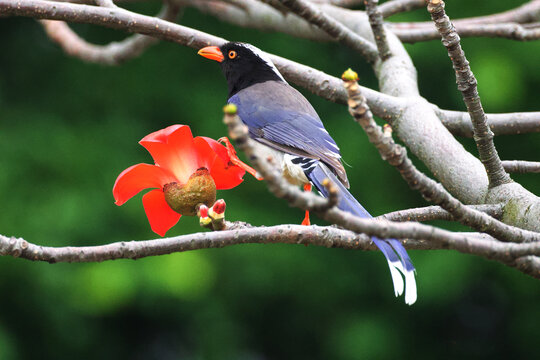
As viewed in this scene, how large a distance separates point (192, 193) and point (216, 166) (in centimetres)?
16

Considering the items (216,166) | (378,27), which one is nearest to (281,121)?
(378,27)

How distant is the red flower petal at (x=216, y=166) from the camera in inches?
84.8

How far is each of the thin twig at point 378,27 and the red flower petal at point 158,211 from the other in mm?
1146

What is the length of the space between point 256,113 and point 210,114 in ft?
8.74

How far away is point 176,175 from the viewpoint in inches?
84.0

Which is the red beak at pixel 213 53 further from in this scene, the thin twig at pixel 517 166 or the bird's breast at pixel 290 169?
the thin twig at pixel 517 166

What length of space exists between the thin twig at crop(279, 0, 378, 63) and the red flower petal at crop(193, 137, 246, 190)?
0.70 m

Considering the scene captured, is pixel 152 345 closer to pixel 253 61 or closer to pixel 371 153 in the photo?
pixel 371 153

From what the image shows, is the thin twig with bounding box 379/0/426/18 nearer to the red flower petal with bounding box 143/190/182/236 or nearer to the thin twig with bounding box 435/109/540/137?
the thin twig with bounding box 435/109/540/137

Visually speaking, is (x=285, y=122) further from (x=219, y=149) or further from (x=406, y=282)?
(x=406, y=282)

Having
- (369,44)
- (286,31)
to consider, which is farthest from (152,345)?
(369,44)

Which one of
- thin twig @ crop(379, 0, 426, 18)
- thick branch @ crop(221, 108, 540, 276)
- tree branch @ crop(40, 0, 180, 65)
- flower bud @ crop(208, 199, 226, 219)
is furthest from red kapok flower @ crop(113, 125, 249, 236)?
tree branch @ crop(40, 0, 180, 65)

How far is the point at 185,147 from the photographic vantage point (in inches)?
83.2

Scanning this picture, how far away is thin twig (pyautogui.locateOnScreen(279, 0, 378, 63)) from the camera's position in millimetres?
2709
